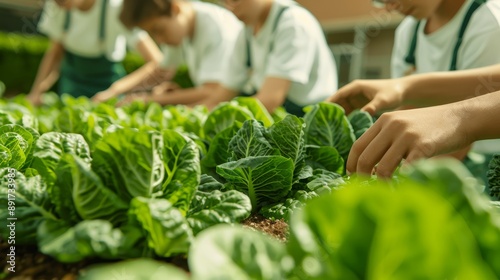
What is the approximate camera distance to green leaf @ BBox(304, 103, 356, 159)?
58.9 inches

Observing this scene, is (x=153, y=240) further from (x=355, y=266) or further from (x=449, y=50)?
(x=449, y=50)

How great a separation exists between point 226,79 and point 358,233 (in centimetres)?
343

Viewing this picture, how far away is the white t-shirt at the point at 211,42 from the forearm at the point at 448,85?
2235 mm

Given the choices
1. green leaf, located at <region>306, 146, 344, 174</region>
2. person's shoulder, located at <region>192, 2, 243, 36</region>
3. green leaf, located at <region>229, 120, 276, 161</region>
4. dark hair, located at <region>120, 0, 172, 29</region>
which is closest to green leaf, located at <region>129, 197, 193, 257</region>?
green leaf, located at <region>229, 120, 276, 161</region>

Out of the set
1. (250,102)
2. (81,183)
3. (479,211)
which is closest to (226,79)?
(250,102)

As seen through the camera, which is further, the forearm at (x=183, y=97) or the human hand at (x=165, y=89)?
the human hand at (x=165, y=89)

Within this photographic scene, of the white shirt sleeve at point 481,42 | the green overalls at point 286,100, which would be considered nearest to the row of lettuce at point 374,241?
the white shirt sleeve at point 481,42

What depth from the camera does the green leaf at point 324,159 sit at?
1413 millimetres

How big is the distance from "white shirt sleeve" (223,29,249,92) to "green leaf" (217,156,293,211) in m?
2.73

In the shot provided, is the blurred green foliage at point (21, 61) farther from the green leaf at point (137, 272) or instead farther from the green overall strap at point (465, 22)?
the green leaf at point (137, 272)

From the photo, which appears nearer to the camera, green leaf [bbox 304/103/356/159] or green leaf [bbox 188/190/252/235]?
green leaf [bbox 188/190/252/235]

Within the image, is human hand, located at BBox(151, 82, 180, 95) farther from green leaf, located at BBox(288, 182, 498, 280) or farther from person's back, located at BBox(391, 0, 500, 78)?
green leaf, located at BBox(288, 182, 498, 280)

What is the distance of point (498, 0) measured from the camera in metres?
2.18

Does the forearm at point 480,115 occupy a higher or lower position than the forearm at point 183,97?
higher
